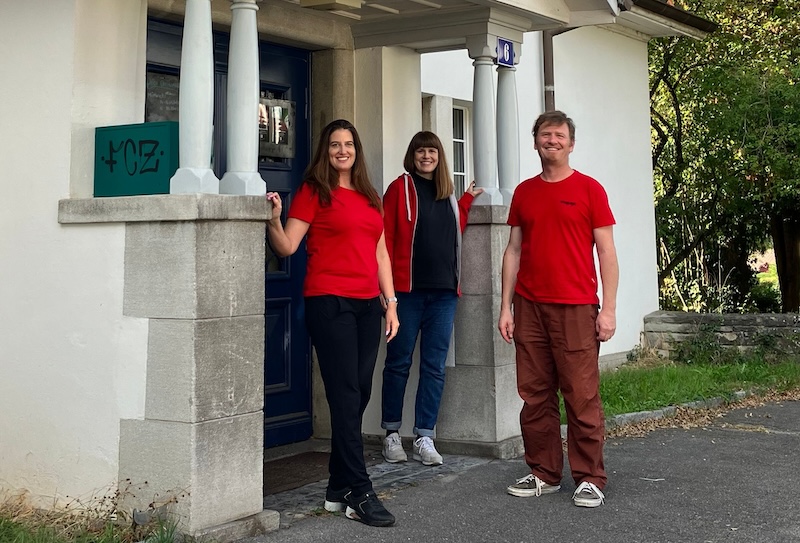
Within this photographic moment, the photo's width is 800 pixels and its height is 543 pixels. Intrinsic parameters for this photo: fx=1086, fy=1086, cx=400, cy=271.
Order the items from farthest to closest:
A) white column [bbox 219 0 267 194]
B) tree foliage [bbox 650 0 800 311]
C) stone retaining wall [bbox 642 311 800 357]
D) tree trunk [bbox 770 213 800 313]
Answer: tree trunk [bbox 770 213 800 313]
tree foliage [bbox 650 0 800 311]
stone retaining wall [bbox 642 311 800 357]
white column [bbox 219 0 267 194]

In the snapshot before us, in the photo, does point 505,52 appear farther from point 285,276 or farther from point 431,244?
point 285,276

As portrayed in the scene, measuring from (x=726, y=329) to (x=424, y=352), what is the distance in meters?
6.26

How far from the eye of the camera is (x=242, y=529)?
17.0 ft

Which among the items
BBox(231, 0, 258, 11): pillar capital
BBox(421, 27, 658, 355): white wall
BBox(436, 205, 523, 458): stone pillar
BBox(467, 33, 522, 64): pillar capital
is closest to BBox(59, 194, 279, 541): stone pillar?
BBox(231, 0, 258, 11): pillar capital

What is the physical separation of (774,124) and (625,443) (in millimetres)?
6265

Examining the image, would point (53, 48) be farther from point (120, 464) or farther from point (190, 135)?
point (120, 464)

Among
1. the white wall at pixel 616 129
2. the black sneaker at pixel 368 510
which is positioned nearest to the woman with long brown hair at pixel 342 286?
the black sneaker at pixel 368 510

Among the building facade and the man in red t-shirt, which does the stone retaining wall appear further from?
the building facade

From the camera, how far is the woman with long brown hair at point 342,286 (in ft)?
18.1

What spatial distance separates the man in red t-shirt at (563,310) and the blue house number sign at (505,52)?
153 centimetres

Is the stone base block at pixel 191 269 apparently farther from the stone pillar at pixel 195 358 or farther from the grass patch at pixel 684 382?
the grass patch at pixel 684 382

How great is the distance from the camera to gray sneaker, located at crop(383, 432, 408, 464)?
705 cm

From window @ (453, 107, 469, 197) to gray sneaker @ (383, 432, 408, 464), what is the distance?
3519mm

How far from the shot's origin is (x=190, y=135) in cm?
516
